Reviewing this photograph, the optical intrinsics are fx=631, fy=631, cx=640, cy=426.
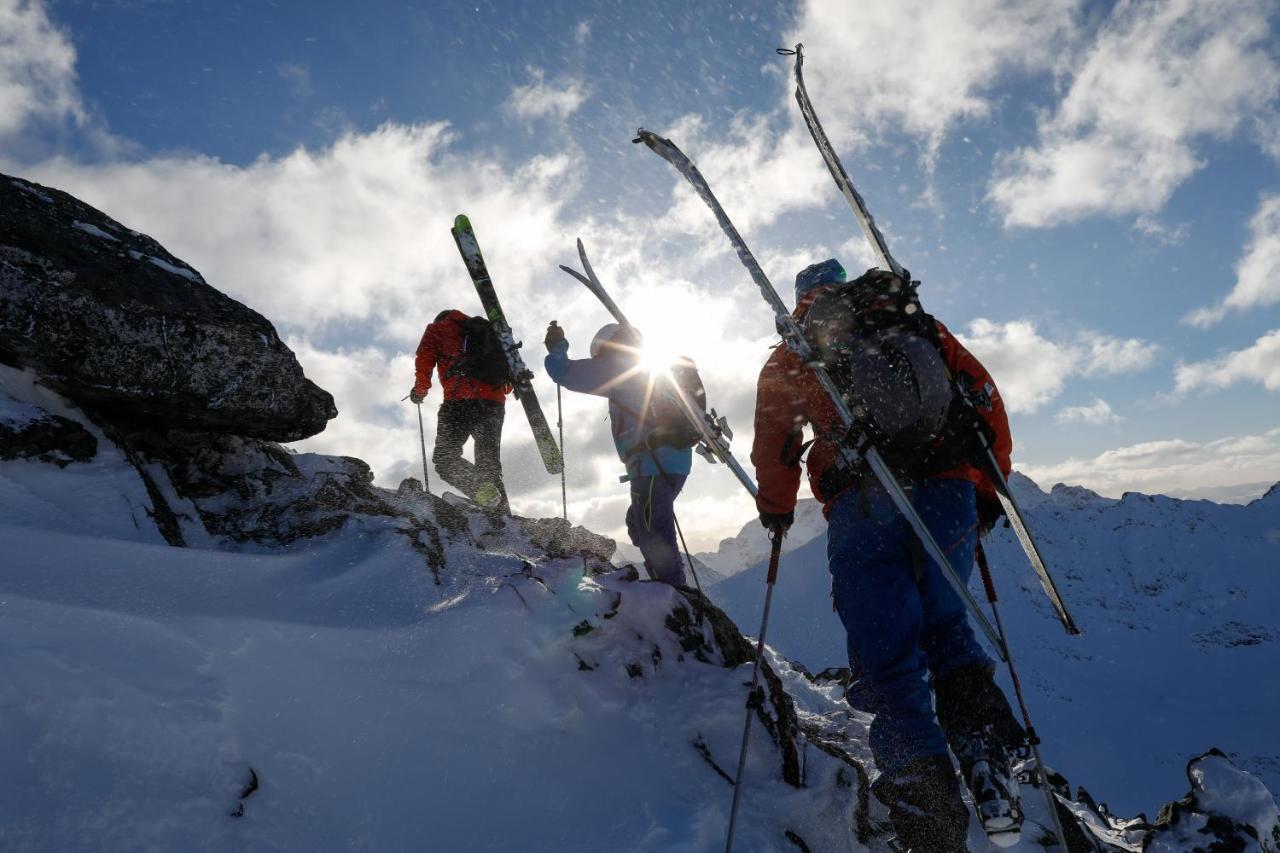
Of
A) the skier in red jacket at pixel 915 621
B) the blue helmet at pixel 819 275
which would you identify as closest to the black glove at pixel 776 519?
the skier in red jacket at pixel 915 621

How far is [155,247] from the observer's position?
5996 mm

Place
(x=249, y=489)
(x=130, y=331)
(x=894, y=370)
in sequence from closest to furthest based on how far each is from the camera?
(x=894, y=370), (x=130, y=331), (x=249, y=489)

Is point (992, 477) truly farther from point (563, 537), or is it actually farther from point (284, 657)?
point (563, 537)

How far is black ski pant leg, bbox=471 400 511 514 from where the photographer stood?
9.50 metres

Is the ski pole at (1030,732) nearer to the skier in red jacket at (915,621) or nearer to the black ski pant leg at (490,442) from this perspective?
the skier in red jacket at (915,621)

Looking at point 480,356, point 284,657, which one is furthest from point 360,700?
point 480,356

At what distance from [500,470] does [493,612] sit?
618cm

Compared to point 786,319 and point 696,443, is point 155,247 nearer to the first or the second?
point 696,443

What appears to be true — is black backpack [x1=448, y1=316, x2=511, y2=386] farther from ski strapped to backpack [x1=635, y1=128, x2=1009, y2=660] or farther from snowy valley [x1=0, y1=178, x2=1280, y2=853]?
ski strapped to backpack [x1=635, y1=128, x2=1009, y2=660]

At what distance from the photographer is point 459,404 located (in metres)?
9.29

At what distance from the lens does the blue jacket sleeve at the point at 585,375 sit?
6.64 meters

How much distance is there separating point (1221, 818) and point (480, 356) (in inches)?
352

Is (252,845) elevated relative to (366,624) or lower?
lower

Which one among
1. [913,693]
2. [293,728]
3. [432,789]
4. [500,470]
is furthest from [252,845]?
[500,470]
